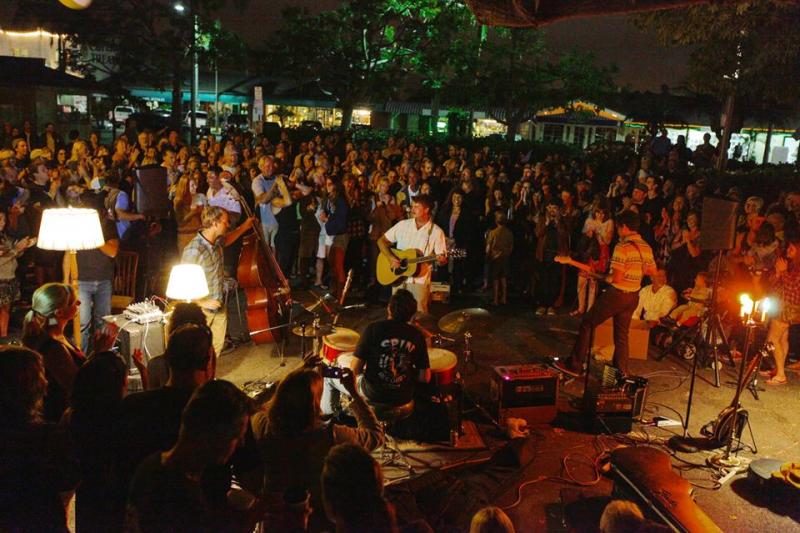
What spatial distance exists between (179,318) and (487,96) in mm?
25465

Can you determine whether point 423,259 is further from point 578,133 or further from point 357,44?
point 578,133

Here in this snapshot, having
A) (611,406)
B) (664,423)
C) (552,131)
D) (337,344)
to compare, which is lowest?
(664,423)

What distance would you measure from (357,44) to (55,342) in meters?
25.7

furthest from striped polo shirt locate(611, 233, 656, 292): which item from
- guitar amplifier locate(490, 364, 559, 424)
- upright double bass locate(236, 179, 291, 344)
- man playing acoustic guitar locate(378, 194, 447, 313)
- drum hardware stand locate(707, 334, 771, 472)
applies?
upright double bass locate(236, 179, 291, 344)

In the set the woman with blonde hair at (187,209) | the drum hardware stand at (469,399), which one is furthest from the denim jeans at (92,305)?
the drum hardware stand at (469,399)

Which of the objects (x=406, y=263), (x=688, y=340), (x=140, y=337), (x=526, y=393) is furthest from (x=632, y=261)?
(x=140, y=337)

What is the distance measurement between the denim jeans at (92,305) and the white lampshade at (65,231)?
144cm

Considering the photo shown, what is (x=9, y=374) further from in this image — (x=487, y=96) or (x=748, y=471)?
(x=487, y=96)

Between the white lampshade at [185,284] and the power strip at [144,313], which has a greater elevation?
the white lampshade at [185,284]

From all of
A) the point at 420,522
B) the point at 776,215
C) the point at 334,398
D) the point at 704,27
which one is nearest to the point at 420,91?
the point at 704,27

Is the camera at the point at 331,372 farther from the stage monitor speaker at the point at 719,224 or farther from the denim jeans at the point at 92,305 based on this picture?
the stage monitor speaker at the point at 719,224

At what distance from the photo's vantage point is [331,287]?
10398 mm

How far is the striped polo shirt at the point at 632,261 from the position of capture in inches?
274

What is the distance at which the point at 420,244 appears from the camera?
7.88 metres
